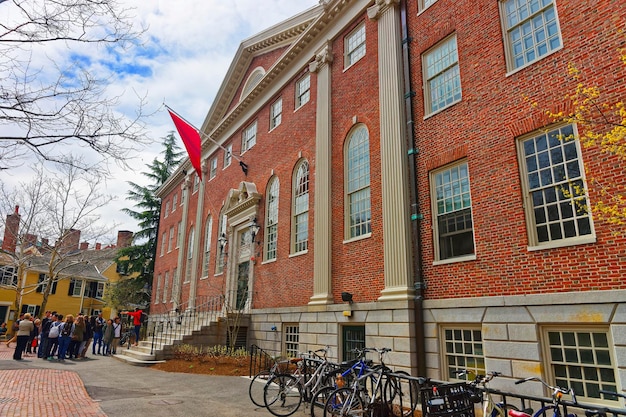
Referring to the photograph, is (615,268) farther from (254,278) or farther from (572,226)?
(254,278)

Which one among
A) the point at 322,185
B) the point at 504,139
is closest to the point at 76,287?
the point at 322,185

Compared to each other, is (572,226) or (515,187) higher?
(515,187)

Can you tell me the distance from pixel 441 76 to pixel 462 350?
6785 mm

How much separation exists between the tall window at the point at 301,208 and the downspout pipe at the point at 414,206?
536 centimetres

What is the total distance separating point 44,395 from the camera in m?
9.12

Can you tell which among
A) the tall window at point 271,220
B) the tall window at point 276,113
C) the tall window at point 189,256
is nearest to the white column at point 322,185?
the tall window at point 276,113

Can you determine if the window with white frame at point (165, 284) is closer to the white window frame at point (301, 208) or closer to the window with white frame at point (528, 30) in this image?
the white window frame at point (301, 208)

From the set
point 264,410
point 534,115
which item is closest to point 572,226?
point 534,115

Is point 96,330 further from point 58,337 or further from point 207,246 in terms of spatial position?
point 207,246

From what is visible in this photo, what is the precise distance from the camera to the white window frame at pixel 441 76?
10.4 metres

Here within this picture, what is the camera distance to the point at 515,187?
8.38 metres

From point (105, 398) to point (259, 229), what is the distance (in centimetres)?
976

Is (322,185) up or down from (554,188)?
up

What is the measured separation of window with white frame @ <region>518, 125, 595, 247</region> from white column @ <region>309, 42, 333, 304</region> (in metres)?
6.46
